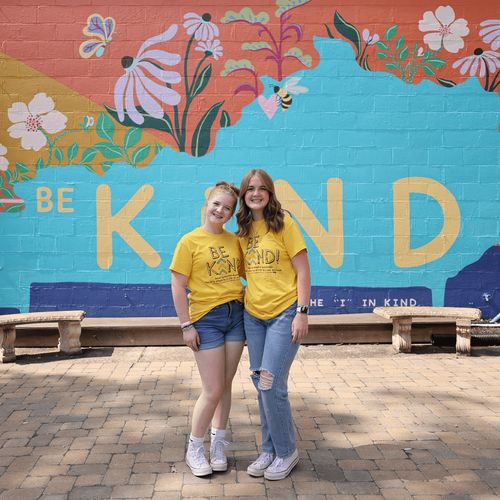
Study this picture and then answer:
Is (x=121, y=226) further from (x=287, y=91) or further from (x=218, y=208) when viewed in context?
(x=218, y=208)

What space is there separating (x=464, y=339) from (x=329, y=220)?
1990mm

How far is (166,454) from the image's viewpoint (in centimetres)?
373

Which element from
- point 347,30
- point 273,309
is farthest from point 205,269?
point 347,30

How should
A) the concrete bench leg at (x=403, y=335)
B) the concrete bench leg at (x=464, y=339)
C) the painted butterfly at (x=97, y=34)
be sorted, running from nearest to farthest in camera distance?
1. the concrete bench leg at (x=464, y=339)
2. the concrete bench leg at (x=403, y=335)
3. the painted butterfly at (x=97, y=34)

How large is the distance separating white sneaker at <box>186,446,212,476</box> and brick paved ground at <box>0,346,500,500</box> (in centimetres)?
5

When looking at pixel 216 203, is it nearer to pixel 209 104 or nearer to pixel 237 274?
pixel 237 274

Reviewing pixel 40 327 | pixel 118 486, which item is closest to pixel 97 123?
pixel 40 327

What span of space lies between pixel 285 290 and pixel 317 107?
4.17m

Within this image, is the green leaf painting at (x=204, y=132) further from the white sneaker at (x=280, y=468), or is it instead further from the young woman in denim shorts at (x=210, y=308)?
the white sneaker at (x=280, y=468)

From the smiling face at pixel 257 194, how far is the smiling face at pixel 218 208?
12 centimetres

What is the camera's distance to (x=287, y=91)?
7027 mm

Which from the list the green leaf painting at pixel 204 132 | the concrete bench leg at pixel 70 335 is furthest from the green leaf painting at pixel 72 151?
the concrete bench leg at pixel 70 335

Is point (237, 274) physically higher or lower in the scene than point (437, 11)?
lower

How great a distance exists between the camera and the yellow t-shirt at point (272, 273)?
3.36 metres
